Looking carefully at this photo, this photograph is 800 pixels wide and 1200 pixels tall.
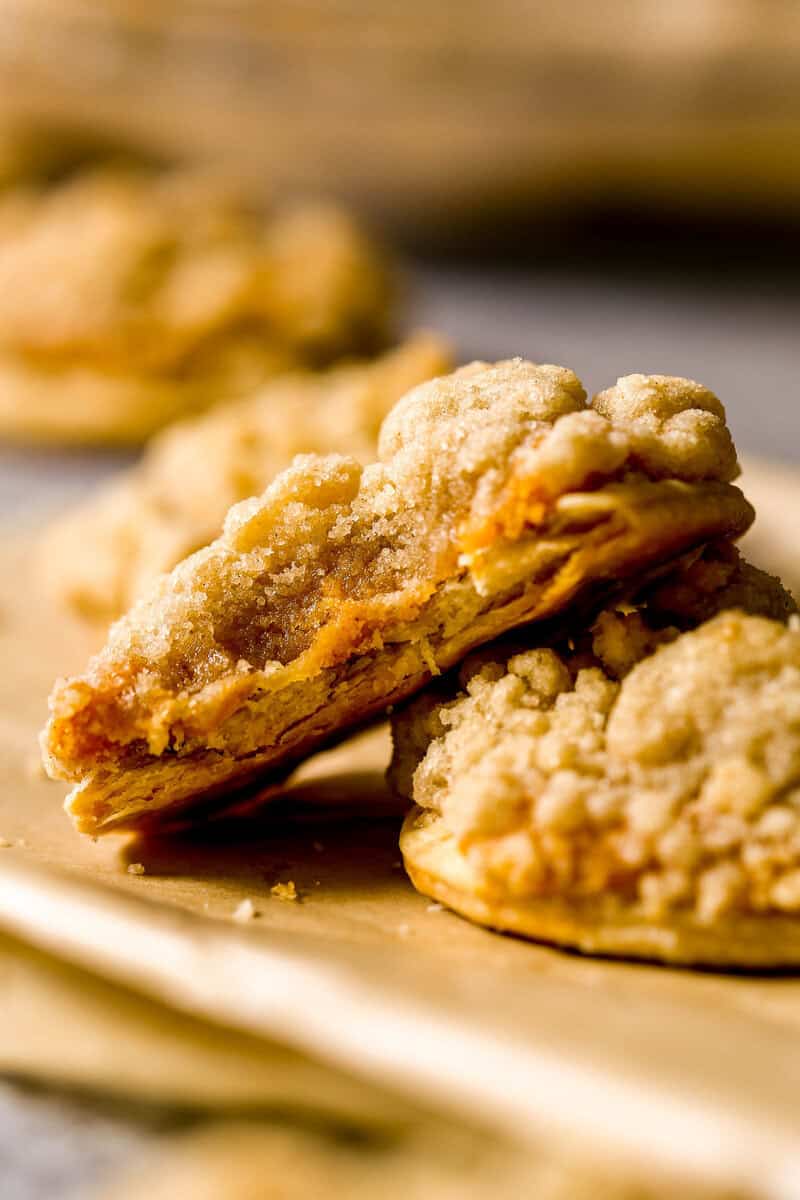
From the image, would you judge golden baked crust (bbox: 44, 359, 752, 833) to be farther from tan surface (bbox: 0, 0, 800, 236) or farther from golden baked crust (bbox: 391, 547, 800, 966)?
tan surface (bbox: 0, 0, 800, 236)

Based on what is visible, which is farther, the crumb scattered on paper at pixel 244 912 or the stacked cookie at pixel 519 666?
the crumb scattered on paper at pixel 244 912

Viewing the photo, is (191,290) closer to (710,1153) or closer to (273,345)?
(273,345)

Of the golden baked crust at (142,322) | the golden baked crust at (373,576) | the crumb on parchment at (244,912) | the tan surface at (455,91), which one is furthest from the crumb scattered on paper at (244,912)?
the tan surface at (455,91)

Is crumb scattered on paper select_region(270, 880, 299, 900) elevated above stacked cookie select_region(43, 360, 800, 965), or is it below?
below

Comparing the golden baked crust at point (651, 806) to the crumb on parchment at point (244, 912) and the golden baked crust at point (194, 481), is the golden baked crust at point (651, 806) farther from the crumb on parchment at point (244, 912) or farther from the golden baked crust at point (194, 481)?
the golden baked crust at point (194, 481)

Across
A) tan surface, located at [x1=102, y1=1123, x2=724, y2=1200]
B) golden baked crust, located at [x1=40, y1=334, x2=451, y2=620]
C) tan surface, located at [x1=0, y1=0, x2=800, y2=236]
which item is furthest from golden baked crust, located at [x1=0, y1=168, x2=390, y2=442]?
tan surface, located at [x1=102, y1=1123, x2=724, y2=1200]

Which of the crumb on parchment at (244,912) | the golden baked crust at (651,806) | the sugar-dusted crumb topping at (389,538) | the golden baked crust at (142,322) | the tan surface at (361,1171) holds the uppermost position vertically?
the golden baked crust at (142,322)

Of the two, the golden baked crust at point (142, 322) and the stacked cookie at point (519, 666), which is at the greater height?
the golden baked crust at point (142, 322)

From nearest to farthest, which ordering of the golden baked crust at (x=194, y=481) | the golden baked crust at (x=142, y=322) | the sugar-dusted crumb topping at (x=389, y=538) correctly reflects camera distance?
1. the sugar-dusted crumb topping at (x=389, y=538)
2. the golden baked crust at (x=194, y=481)
3. the golden baked crust at (x=142, y=322)
